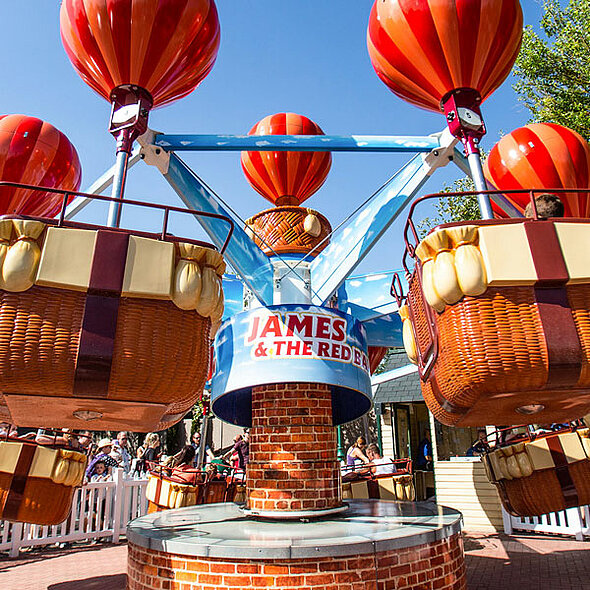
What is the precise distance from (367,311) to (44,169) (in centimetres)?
377

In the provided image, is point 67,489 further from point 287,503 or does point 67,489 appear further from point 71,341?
point 71,341

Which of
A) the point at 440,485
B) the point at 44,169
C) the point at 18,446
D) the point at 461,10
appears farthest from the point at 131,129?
the point at 440,485

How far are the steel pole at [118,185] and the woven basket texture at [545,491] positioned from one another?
4.25m

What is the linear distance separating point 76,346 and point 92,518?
7.62 m

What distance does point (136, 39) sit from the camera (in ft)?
10.7

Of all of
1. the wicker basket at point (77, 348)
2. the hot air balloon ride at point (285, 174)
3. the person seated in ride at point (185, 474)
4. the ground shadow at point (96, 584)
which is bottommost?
the ground shadow at point (96, 584)

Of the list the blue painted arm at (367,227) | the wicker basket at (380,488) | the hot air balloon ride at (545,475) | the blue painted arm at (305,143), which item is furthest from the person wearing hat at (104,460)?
the hot air balloon ride at (545,475)

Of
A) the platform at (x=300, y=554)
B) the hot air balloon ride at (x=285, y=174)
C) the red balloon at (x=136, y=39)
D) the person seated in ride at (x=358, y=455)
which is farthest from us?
the person seated in ride at (x=358, y=455)

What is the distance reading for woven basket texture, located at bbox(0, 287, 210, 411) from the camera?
1953 millimetres

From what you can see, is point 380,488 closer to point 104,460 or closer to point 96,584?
point 96,584

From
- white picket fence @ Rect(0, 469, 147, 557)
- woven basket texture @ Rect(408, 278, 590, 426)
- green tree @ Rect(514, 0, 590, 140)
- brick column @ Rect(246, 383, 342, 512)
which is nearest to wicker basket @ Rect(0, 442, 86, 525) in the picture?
brick column @ Rect(246, 383, 342, 512)

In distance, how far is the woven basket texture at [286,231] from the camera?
568 centimetres

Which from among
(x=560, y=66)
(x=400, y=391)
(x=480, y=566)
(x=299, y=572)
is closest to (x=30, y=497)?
(x=299, y=572)

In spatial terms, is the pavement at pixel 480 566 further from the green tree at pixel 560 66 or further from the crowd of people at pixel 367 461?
the green tree at pixel 560 66
